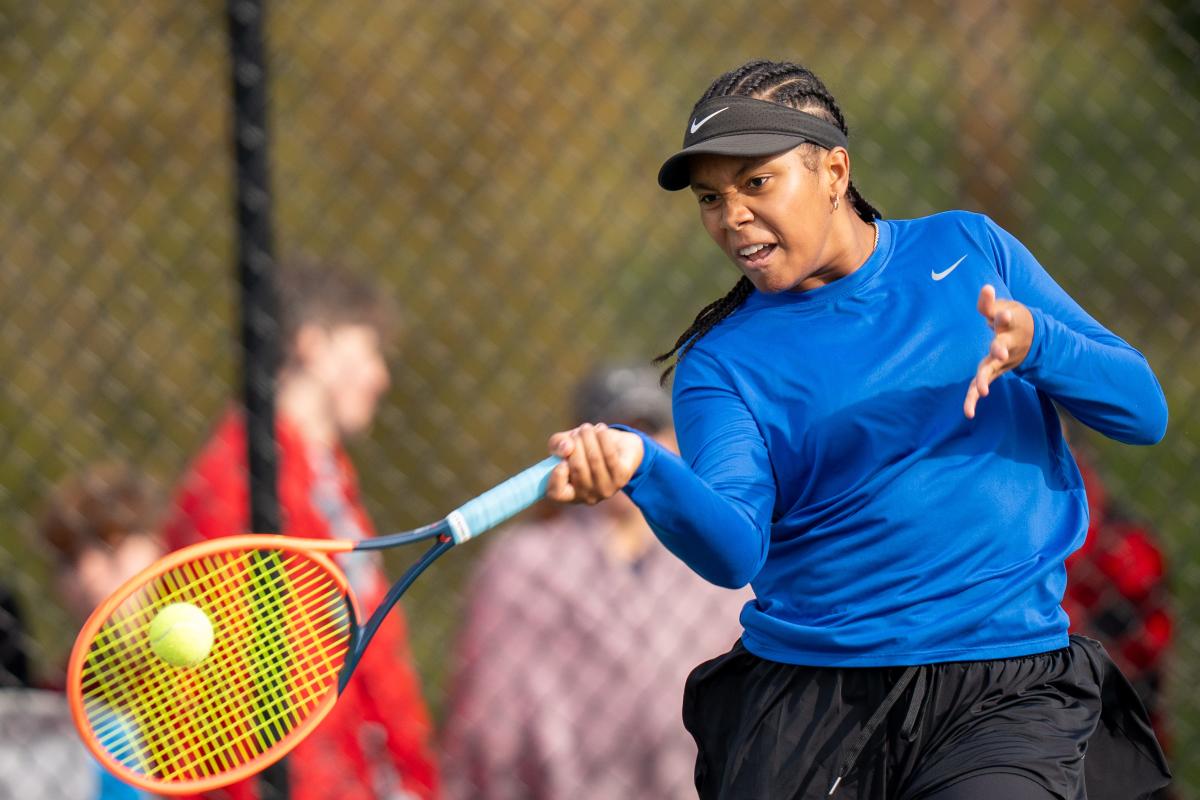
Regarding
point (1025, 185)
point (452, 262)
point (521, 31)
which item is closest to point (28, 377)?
point (452, 262)

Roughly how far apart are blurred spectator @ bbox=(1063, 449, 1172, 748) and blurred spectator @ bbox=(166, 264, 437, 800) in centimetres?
149

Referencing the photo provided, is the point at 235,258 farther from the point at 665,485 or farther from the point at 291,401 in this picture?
the point at 665,485

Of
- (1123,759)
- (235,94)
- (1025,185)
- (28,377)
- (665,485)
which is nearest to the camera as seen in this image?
(665,485)

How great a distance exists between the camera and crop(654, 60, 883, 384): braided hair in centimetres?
225

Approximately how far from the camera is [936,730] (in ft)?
7.01

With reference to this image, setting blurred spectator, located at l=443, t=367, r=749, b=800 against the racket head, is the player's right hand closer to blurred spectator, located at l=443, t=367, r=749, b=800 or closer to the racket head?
the racket head

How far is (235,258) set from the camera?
3.25m

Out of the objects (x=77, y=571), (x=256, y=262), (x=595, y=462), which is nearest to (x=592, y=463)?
(x=595, y=462)

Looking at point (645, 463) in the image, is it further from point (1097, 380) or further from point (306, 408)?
point (306, 408)

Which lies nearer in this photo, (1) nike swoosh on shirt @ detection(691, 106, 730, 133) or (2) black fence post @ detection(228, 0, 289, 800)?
(1) nike swoosh on shirt @ detection(691, 106, 730, 133)

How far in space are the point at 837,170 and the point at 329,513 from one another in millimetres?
1510

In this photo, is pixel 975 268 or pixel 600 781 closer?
pixel 975 268

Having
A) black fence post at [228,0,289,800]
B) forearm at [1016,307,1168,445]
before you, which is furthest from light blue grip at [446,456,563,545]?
black fence post at [228,0,289,800]

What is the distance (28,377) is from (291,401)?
2.35 meters
